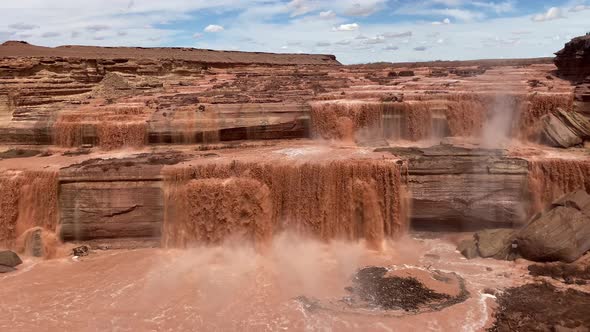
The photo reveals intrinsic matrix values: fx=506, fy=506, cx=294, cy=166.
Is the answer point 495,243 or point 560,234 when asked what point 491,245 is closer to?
point 495,243

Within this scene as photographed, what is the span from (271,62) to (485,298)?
1457 inches

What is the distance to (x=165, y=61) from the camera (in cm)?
3145

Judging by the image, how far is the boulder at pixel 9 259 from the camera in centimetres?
1484

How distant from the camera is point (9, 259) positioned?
1494 cm

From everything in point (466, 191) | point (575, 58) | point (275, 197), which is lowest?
point (275, 197)

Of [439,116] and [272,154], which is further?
[439,116]

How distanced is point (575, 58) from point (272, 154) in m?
15.6

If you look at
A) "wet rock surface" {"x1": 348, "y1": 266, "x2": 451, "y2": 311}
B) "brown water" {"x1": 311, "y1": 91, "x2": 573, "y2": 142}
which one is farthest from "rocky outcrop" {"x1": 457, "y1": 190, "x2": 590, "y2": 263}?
"brown water" {"x1": 311, "y1": 91, "x2": 573, "y2": 142}

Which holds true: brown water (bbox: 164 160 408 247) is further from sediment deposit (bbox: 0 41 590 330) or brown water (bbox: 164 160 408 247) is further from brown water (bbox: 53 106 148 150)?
brown water (bbox: 53 106 148 150)

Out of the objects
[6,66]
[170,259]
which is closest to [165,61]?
[6,66]

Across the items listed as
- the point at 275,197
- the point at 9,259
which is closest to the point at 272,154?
the point at 275,197

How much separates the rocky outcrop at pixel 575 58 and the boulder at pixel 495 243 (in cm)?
1112

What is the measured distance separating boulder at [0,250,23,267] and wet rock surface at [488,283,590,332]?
13.2 metres

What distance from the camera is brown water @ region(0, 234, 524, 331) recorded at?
1161cm
